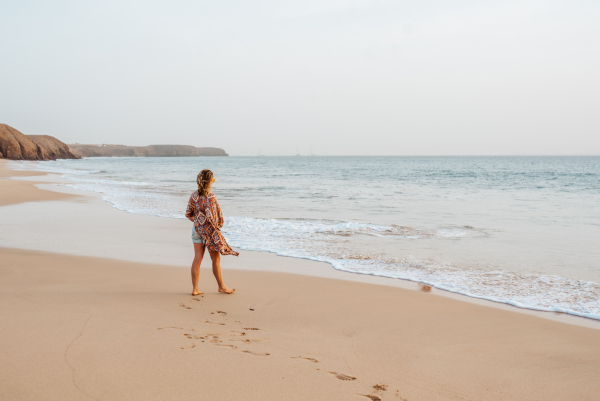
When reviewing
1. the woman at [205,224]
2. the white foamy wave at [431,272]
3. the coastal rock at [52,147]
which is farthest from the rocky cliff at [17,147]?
the woman at [205,224]

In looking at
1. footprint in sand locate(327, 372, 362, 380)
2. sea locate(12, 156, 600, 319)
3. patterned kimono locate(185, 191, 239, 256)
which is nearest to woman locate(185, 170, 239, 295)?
patterned kimono locate(185, 191, 239, 256)

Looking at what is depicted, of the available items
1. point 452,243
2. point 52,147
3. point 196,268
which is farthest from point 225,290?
point 52,147

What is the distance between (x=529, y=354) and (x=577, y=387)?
54 cm

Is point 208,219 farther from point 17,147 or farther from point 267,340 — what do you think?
point 17,147

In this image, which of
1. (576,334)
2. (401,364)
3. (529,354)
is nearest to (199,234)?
(401,364)

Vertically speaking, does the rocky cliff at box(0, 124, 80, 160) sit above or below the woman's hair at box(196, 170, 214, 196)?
above

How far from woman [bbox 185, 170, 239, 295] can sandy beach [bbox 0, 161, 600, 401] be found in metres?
0.40

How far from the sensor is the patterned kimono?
4902mm

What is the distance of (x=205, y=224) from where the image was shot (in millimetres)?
4953

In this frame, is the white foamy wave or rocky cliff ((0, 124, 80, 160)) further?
rocky cliff ((0, 124, 80, 160))

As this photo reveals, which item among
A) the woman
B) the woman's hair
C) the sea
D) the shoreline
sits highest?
the woman's hair

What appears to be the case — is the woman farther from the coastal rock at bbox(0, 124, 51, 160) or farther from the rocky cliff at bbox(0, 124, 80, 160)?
the coastal rock at bbox(0, 124, 51, 160)

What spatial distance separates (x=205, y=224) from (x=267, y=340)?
185 centimetres

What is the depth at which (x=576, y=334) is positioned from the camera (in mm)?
4098
